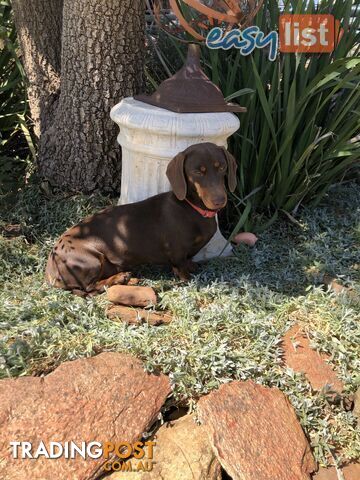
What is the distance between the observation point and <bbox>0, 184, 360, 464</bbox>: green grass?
2404 millimetres

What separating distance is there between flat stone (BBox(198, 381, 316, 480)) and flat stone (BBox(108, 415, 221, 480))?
46 millimetres

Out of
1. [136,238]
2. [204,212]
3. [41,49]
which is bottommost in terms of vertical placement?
[136,238]

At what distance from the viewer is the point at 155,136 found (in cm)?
Answer: 318

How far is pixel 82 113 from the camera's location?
12.5ft

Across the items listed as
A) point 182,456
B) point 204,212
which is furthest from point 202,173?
point 182,456

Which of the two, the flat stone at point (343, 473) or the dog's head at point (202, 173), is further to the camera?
the dog's head at point (202, 173)

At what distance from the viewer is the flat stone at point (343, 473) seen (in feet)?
7.16

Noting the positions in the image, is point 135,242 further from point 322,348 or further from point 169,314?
point 322,348

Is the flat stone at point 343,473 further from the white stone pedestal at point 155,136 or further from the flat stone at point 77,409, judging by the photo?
the white stone pedestal at point 155,136

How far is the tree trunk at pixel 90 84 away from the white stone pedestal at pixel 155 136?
404 millimetres

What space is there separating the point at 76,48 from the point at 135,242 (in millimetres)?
1564

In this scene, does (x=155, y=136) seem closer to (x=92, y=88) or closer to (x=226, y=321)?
(x=92, y=88)

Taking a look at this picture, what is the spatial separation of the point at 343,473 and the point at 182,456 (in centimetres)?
70

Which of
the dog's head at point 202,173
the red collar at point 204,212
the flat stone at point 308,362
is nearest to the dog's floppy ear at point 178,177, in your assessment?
the dog's head at point 202,173
